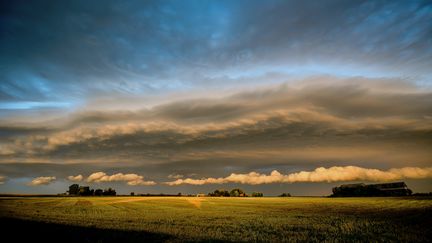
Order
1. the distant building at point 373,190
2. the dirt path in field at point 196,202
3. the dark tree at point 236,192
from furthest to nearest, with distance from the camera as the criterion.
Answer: the dark tree at point 236,192 < the distant building at point 373,190 < the dirt path in field at point 196,202

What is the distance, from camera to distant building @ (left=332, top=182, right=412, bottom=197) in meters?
96.9

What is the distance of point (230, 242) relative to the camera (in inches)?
777

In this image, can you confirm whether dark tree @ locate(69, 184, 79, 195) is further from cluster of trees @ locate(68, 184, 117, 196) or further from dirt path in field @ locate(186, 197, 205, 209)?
dirt path in field @ locate(186, 197, 205, 209)

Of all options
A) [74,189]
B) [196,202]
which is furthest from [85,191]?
[196,202]

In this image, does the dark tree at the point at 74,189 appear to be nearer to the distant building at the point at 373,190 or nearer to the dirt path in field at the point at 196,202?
the dirt path in field at the point at 196,202

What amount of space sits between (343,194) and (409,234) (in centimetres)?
10333

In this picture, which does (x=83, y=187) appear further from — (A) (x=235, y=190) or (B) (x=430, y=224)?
(B) (x=430, y=224)

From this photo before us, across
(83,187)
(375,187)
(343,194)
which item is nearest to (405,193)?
(375,187)

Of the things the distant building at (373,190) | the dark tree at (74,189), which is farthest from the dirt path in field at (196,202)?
the dark tree at (74,189)

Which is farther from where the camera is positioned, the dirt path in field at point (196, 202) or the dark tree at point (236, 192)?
the dark tree at point (236, 192)

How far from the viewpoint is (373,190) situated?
106438mm

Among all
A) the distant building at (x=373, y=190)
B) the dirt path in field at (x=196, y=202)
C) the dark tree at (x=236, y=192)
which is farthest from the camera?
the dark tree at (x=236, y=192)

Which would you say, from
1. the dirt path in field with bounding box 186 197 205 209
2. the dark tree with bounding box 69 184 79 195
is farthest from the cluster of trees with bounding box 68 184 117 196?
the dirt path in field with bounding box 186 197 205 209

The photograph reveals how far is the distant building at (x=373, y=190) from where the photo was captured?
3814 inches
